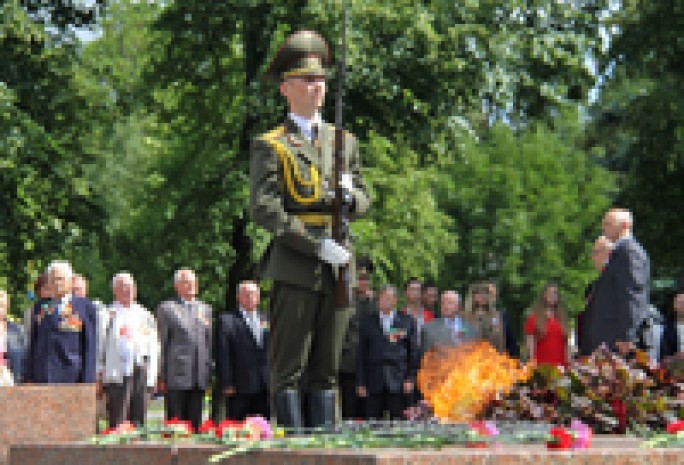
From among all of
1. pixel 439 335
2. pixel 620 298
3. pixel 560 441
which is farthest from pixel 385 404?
pixel 560 441

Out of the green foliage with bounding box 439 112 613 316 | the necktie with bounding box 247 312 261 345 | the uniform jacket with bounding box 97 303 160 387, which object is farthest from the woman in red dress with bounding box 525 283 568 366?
the green foliage with bounding box 439 112 613 316

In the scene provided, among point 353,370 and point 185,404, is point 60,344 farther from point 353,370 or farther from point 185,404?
point 353,370

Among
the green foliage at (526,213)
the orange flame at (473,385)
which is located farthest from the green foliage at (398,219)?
the green foliage at (526,213)

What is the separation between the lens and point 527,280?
51.1 metres

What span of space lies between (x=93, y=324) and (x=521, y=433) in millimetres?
6212

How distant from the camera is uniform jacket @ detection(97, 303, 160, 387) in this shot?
14.1 meters

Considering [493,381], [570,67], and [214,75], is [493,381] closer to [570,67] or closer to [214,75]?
[570,67]

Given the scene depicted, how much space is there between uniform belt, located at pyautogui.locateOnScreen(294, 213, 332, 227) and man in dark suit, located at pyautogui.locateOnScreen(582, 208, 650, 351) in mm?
3925

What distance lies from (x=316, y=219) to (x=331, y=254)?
0.86 feet

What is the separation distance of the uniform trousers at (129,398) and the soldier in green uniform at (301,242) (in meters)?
6.97

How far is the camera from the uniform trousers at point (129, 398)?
46.5ft

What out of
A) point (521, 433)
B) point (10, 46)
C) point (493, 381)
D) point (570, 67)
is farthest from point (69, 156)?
point (521, 433)

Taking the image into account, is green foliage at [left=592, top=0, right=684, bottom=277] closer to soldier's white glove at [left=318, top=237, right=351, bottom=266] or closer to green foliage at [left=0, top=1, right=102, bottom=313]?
green foliage at [left=0, top=1, right=102, bottom=313]

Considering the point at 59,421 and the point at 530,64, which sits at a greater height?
the point at 530,64
